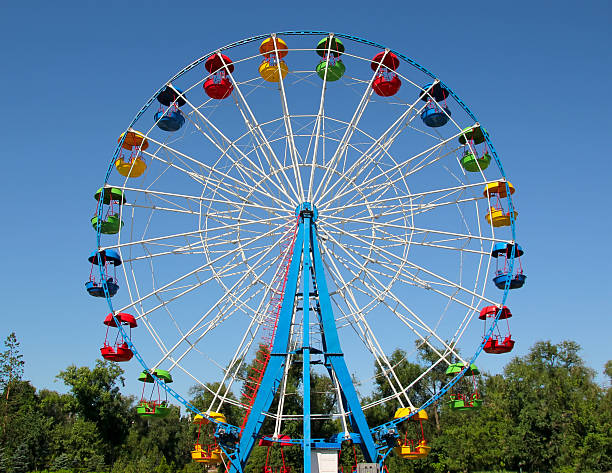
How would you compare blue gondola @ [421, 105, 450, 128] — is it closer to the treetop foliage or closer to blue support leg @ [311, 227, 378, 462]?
blue support leg @ [311, 227, 378, 462]

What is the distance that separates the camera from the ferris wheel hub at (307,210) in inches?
799

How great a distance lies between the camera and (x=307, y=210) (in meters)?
20.3

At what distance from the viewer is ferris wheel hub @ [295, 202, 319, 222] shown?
20297 millimetres

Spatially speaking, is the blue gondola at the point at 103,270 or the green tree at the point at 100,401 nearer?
the blue gondola at the point at 103,270

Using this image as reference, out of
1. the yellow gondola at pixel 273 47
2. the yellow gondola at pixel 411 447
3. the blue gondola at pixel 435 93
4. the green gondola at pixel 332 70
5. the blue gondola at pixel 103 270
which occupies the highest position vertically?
the yellow gondola at pixel 273 47

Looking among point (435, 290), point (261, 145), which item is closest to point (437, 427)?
point (435, 290)

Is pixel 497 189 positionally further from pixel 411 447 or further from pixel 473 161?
pixel 411 447

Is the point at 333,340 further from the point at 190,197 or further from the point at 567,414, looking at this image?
the point at 567,414

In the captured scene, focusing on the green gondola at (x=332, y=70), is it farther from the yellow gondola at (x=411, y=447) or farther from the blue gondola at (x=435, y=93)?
the yellow gondola at (x=411, y=447)

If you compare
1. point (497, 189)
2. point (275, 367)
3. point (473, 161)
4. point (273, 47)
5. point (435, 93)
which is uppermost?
point (273, 47)

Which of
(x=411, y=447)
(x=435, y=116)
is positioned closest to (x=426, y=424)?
(x=411, y=447)

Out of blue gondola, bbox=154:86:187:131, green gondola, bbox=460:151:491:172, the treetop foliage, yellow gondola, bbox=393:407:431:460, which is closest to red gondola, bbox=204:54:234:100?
blue gondola, bbox=154:86:187:131

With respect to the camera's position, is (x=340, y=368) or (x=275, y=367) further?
(x=340, y=368)

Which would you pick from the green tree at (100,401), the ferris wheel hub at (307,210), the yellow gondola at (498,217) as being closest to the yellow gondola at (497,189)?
the yellow gondola at (498,217)
